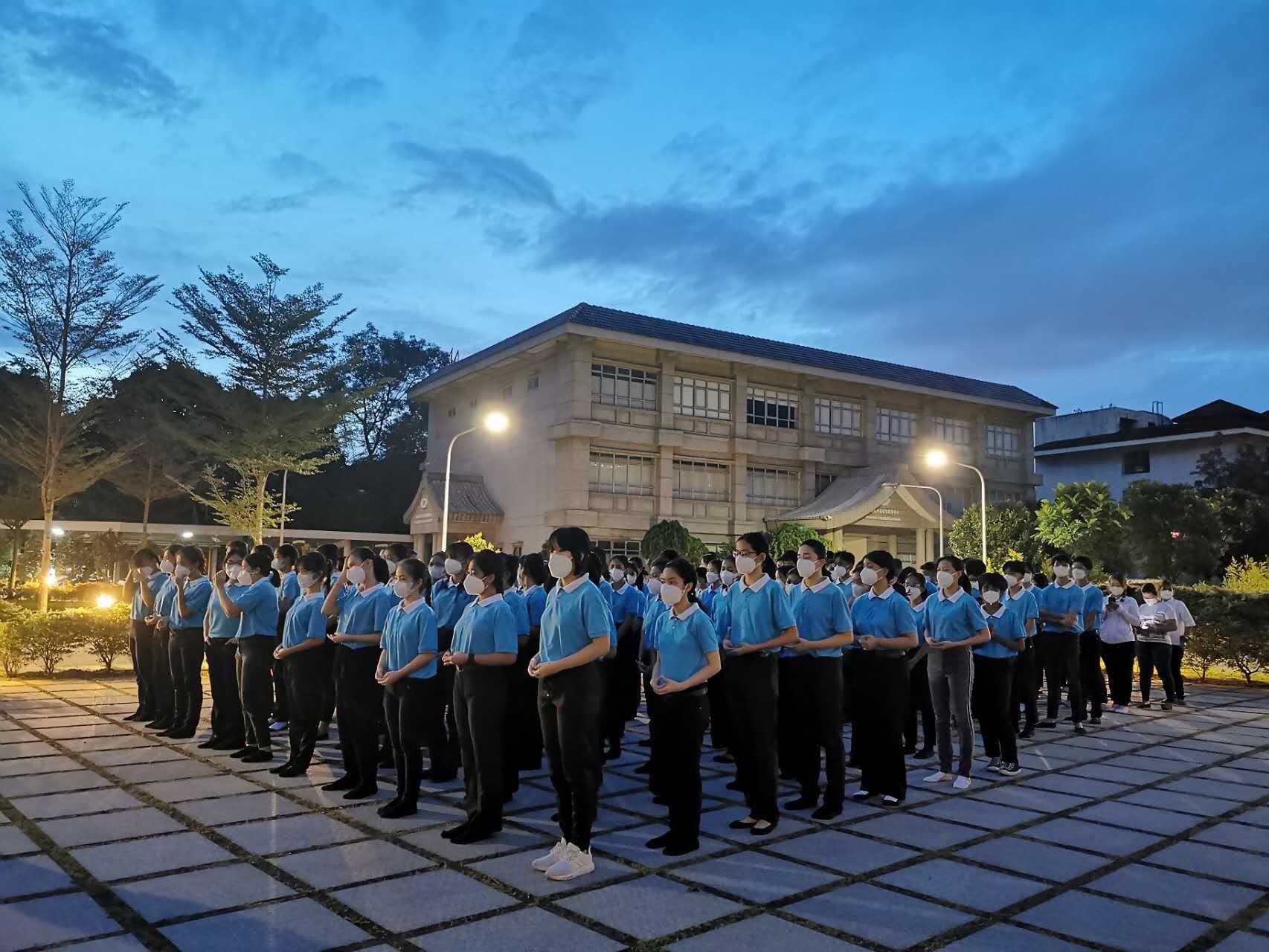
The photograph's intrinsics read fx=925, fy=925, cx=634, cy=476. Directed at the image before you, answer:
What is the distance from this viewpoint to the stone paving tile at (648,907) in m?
4.22

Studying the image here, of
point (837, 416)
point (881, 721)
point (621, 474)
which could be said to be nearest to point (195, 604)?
point (881, 721)

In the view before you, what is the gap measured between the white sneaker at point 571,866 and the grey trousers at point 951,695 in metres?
3.55

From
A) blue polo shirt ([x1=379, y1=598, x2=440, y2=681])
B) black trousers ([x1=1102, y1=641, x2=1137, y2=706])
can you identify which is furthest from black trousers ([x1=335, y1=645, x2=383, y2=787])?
black trousers ([x1=1102, y1=641, x2=1137, y2=706])

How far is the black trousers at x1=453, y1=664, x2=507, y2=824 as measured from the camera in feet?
17.9

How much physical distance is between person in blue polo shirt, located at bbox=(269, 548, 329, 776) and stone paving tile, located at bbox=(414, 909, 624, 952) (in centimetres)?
344

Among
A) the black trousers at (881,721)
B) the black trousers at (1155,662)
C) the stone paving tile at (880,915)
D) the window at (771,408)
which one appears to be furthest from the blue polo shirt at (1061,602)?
the window at (771,408)

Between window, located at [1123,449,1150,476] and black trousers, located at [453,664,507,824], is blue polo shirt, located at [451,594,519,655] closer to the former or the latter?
black trousers, located at [453,664,507,824]

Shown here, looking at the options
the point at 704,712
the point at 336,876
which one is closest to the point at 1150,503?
the point at 704,712

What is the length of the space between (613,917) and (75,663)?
1289 cm

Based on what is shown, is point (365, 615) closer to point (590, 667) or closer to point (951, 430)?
point (590, 667)

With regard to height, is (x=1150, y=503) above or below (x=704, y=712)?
above

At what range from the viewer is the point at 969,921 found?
4.36 m

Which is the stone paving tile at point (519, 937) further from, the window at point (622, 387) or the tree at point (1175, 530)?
the window at point (622, 387)

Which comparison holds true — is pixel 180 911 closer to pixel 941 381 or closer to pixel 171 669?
pixel 171 669
